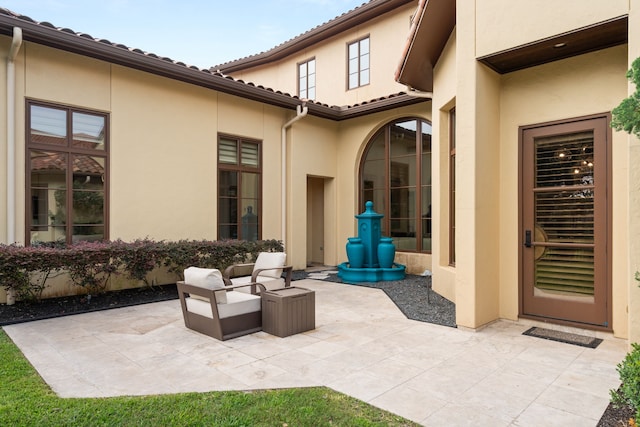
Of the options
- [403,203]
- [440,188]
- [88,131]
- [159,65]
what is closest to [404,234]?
[403,203]

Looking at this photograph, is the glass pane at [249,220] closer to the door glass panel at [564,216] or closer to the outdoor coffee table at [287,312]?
the outdoor coffee table at [287,312]

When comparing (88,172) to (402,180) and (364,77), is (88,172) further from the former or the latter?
(364,77)

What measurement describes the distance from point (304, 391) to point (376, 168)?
26.2 feet

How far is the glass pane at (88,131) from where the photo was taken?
668 centimetres

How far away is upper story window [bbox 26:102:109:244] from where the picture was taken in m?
6.23

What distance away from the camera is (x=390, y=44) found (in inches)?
410

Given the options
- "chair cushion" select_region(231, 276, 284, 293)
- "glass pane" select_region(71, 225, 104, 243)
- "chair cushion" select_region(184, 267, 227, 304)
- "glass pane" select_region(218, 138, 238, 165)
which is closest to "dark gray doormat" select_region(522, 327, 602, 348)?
"chair cushion" select_region(231, 276, 284, 293)

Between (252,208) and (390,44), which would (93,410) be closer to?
(252,208)

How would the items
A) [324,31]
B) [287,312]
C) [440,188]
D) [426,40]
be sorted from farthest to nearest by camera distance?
[324,31], [440,188], [426,40], [287,312]

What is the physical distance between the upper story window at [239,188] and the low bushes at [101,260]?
911 mm

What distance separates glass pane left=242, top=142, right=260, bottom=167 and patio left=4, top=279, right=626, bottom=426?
4768 millimetres

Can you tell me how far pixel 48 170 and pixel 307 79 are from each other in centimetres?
833

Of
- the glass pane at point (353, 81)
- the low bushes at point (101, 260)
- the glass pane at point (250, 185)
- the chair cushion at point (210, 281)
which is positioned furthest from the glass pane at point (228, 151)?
the chair cushion at point (210, 281)

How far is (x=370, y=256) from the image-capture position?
8.93 metres
